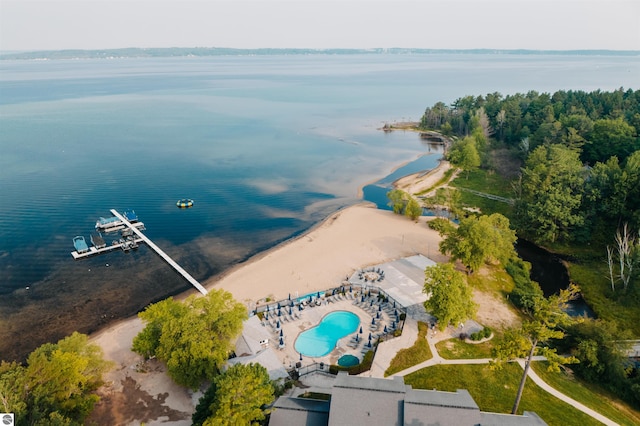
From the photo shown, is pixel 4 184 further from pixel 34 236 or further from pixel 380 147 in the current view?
pixel 380 147

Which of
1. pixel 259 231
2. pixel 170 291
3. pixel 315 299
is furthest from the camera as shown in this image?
pixel 259 231

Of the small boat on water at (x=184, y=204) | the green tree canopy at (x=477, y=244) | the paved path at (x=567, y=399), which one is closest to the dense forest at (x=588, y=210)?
the green tree canopy at (x=477, y=244)

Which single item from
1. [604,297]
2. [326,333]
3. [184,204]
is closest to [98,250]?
[184,204]

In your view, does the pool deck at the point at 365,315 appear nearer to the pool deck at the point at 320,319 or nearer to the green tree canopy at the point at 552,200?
the pool deck at the point at 320,319

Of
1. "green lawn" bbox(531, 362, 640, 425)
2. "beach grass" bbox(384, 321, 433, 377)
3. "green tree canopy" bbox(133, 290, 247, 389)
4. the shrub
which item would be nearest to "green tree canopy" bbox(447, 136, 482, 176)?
the shrub

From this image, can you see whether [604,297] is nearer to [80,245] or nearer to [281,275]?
[281,275]

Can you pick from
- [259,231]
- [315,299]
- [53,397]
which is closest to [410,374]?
[315,299]
